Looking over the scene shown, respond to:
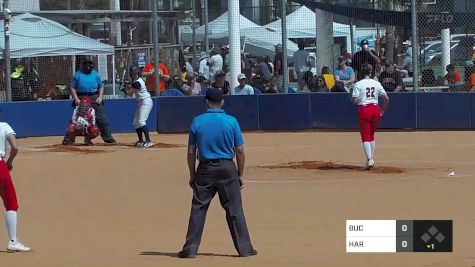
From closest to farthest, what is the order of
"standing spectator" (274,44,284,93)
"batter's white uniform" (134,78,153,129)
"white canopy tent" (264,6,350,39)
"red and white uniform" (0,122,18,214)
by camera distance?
"red and white uniform" (0,122,18,214)
"batter's white uniform" (134,78,153,129)
"standing spectator" (274,44,284,93)
"white canopy tent" (264,6,350,39)

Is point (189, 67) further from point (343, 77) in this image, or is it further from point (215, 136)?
point (215, 136)

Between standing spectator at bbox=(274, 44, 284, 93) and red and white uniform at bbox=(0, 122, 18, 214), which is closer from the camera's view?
red and white uniform at bbox=(0, 122, 18, 214)

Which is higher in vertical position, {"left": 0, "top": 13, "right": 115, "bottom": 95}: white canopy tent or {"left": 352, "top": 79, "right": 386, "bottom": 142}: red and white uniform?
{"left": 0, "top": 13, "right": 115, "bottom": 95}: white canopy tent

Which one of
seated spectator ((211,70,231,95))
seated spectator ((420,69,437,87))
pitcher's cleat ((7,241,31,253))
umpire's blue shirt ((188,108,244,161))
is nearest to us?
umpire's blue shirt ((188,108,244,161))

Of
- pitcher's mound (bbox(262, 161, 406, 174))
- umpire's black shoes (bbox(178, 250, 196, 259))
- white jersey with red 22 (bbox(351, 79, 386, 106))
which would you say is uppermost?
white jersey with red 22 (bbox(351, 79, 386, 106))

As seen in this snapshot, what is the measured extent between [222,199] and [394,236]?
193 cm

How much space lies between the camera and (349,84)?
90.9 ft

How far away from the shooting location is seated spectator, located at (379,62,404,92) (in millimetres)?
27000

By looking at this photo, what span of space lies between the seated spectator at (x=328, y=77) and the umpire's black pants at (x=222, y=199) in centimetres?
1684

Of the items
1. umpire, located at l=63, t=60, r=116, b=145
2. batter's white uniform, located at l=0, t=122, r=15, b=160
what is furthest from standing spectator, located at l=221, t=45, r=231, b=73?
batter's white uniform, located at l=0, t=122, r=15, b=160

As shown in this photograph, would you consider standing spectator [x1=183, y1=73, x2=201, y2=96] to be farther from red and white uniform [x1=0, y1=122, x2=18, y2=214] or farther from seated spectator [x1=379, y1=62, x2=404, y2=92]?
red and white uniform [x1=0, y1=122, x2=18, y2=214]

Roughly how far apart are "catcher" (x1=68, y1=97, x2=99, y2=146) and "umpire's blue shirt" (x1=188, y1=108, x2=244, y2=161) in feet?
41.6

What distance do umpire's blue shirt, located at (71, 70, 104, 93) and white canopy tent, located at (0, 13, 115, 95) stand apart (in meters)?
4.74

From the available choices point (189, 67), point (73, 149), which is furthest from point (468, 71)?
point (73, 149)
